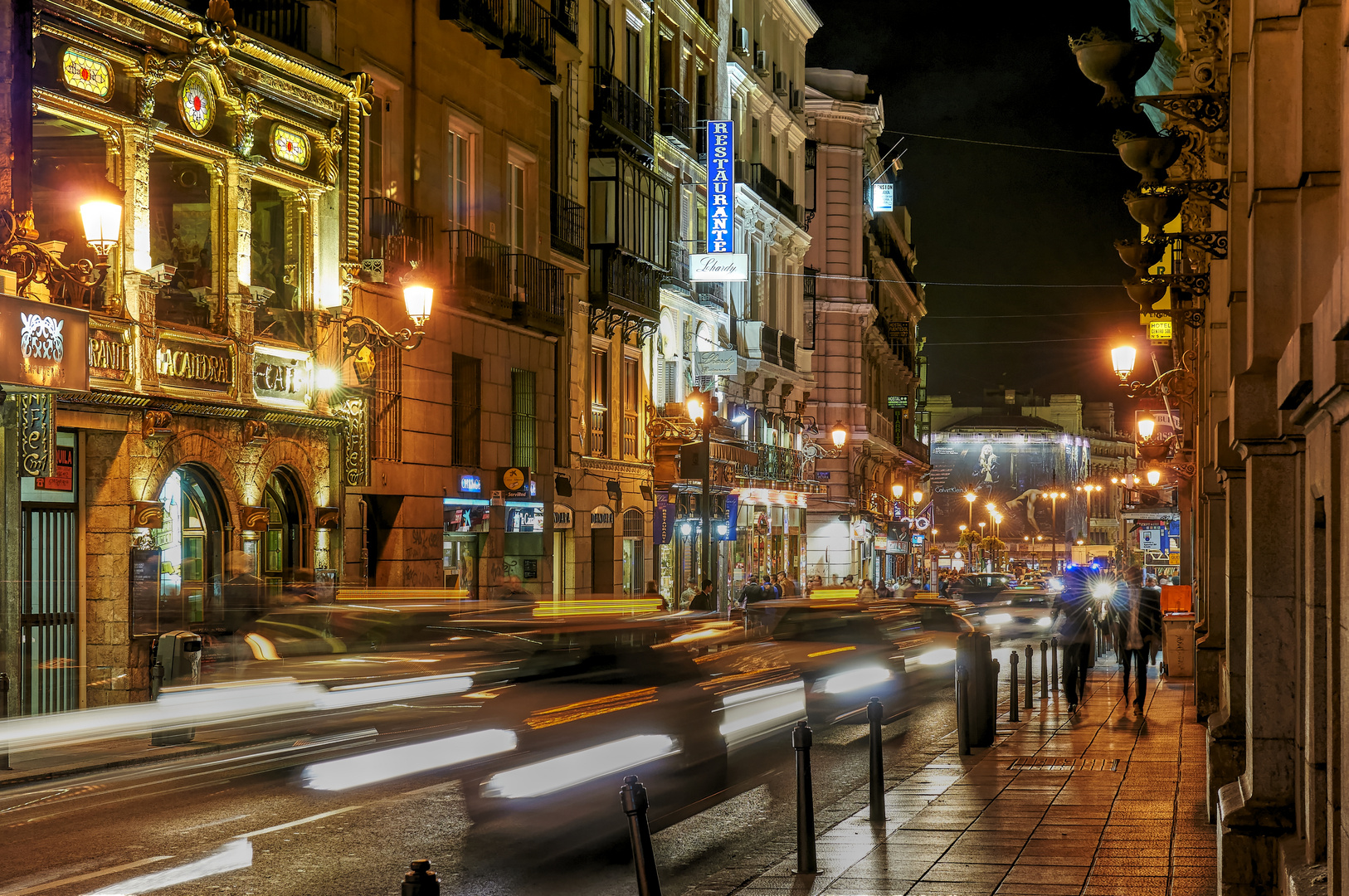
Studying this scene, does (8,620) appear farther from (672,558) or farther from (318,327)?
(672,558)

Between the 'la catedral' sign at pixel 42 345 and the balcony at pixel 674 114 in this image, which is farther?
the balcony at pixel 674 114

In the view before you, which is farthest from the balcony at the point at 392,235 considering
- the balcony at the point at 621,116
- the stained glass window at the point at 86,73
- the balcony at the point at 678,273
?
the balcony at the point at 678,273

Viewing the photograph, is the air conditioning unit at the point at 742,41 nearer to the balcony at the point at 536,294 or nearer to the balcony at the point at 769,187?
the balcony at the point at 769,187

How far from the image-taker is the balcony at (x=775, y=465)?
166ft

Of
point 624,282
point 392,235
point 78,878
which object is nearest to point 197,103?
point 392,235

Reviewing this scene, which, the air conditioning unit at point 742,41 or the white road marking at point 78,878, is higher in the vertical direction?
the air conditioning unit at point 742,41

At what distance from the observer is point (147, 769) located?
15359 mm

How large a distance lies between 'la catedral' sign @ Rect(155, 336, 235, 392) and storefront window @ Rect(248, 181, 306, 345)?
153 cm

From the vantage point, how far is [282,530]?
2367 cm

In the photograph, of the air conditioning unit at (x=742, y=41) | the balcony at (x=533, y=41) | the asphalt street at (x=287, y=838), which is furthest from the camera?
the air conditioning unit at (x=742, y=41)

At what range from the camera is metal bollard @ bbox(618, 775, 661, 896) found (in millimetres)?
7082

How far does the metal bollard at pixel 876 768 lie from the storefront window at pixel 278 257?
45.0ft

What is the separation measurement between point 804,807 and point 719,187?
34161 mm

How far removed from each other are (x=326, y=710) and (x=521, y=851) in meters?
2.81
